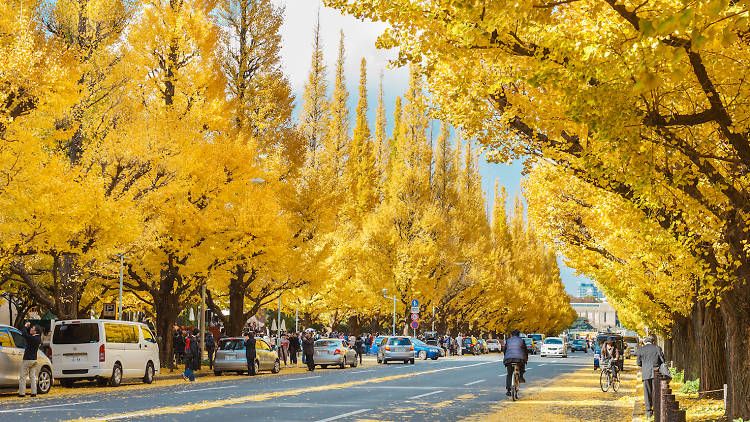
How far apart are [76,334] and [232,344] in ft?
29.4

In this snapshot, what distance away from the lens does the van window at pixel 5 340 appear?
2144cm

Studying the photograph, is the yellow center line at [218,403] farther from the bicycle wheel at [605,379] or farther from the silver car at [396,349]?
the silver car at [396,349]

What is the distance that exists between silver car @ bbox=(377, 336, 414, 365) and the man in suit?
28.9 meters

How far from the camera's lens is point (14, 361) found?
21.6 metres

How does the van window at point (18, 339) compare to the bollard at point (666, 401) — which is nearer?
the bollard at point (666, 401)

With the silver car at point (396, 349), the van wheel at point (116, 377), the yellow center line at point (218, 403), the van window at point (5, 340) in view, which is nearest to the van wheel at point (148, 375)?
the van wheel at point (116, 377)

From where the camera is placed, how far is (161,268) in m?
32.6

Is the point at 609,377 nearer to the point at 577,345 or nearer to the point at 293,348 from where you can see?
the point at 293,348

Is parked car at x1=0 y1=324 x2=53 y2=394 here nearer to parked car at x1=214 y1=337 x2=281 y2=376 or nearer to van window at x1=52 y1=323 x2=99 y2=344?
van window at x1=52 y1=323 x2=99 y2=344

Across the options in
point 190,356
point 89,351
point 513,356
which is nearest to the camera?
point 513,356

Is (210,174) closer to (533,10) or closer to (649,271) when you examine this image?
(649,271)

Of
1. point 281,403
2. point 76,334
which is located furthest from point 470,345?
point 281,403

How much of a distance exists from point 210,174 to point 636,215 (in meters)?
20.7

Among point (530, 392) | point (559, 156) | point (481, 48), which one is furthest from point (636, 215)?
point (530, 392)
